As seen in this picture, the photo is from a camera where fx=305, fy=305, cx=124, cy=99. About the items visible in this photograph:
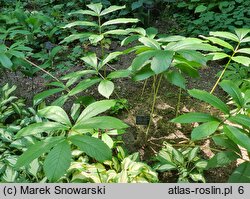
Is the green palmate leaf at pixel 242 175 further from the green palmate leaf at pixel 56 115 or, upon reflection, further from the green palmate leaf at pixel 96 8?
the green palmate leaf at pixel 96 8

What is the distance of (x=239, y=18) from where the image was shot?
3029mm

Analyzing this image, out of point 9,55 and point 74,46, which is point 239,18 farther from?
point 9,55

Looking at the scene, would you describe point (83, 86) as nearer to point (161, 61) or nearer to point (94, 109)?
point (94, 109)

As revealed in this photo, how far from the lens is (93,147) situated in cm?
112

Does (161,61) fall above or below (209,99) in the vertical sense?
above

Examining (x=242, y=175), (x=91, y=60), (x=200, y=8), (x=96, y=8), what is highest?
(x=96, y=8)

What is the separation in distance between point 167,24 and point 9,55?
205 centimetres

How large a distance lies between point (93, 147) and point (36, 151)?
21cm

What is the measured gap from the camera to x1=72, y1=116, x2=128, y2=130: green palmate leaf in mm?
1183

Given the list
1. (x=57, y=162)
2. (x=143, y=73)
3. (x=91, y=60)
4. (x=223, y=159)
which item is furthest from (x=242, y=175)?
(x=91, y=60)

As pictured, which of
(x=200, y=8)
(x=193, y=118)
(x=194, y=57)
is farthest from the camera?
(x=200, y=8)

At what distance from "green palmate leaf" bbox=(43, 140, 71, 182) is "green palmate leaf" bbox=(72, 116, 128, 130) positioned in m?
0.11

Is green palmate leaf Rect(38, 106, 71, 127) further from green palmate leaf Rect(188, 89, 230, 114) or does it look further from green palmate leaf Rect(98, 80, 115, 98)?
green palmate leaf Rect(188, 89, 230, 114)

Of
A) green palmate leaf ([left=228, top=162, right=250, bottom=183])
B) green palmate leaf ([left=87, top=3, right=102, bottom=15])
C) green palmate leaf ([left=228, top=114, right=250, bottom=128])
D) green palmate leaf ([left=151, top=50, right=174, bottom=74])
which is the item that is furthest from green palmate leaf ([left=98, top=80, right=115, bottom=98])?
green palmate leaf ([left=228, top=162, right=250, bottom=183])
